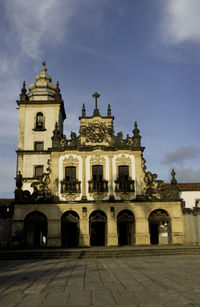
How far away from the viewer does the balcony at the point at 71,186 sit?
91.4 feet

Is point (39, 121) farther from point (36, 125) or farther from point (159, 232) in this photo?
point (159, 232)

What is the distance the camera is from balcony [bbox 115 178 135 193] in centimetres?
2794

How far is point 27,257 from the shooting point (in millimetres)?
19250

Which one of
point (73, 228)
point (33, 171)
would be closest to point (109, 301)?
point (73, 228)

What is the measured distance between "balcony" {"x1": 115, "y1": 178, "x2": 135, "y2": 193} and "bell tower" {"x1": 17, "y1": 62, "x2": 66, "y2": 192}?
886 centimetres

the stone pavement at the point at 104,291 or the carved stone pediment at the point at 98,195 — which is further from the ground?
the carved stone pediment at the point at 98,195

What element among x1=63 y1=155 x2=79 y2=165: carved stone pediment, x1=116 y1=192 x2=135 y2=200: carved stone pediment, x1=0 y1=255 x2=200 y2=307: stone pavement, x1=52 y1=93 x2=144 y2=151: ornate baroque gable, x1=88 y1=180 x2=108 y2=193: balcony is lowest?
x1=0 y1=255 x2=200 y2=307: stone pavement

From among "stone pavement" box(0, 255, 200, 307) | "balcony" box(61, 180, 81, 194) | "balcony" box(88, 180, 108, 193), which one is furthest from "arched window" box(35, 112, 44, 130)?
"stone pavement" box(0, 255, 200, 307)

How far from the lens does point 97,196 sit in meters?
27.9

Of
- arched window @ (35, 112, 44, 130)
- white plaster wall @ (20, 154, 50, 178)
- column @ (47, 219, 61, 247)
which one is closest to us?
column @ (47, 219, 61, 247)

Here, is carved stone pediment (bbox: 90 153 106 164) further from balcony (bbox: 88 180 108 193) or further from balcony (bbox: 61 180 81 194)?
balcony (bbox: 61 180 81 194)

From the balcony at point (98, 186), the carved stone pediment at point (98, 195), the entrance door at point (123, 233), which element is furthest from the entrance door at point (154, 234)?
the balcony at point (98, 186)

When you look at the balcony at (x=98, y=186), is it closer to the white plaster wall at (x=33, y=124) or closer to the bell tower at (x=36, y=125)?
the bell tower at (x=36, y=125)

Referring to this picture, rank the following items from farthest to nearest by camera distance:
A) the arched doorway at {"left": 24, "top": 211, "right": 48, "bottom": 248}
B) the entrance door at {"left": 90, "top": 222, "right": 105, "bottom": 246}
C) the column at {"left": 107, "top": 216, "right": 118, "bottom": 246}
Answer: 1. the entrance door at {"left": 90, "top": 222, "right": 105, "bottom": 246}
2. the arched doorway at {"left": 24, "top": 211, "right": 48, "bottom": 248}
3. the column at {"left": 107, "top": 216, "right": 118, "bottom": 246}
